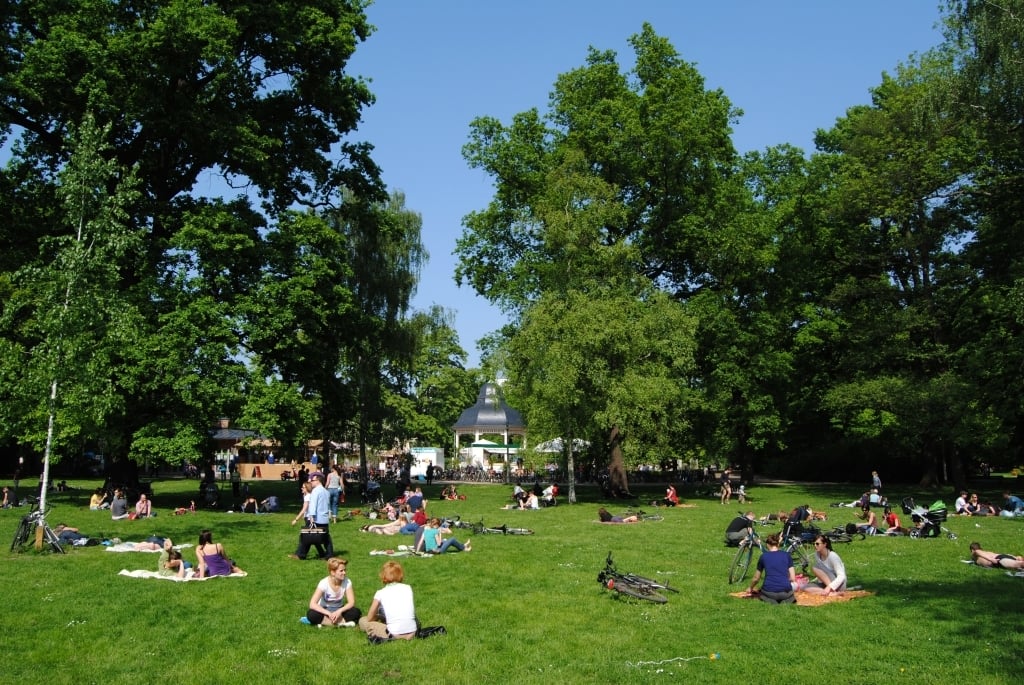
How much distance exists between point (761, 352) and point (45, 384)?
1261 inches

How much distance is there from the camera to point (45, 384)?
18.0 metres

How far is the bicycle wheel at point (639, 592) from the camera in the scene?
12.5 meters

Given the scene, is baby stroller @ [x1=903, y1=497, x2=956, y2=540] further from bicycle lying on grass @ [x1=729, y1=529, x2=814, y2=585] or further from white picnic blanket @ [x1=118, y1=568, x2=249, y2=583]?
white picnic blanket @ [x1=118, y1=568, x2=249, y2=583]

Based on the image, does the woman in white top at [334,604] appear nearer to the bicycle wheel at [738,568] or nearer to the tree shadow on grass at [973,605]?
the bicycle wheel at [738,568]

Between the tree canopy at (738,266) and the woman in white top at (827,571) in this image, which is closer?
the woman in white top at (827,571)

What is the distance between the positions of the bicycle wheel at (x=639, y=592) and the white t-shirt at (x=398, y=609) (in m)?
3.61

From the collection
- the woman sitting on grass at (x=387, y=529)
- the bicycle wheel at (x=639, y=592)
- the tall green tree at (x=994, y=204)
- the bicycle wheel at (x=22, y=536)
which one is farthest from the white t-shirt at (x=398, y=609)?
the tall green tree at (x=994, y=204)

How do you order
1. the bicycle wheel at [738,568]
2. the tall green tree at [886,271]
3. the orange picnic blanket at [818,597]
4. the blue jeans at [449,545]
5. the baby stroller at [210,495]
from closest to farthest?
the orange picnic blanket at [818,597], the bicycle wheel at [738,568], the blue jeans at [449,545], the baby stroller at [210,495], the tall green tree at [886,271]

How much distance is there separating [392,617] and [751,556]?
317 inches

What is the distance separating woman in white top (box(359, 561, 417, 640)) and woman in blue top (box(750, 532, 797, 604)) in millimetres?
5517

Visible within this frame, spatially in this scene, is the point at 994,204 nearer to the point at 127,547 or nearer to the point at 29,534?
the point at 127,547

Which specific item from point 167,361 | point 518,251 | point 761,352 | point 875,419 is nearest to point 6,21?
point 167,361

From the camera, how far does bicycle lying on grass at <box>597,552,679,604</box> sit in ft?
41.2

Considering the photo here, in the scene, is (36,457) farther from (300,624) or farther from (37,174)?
(300,624)
